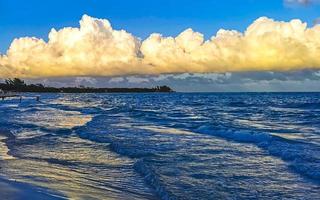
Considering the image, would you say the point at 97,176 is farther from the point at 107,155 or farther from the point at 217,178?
the point at 107,155

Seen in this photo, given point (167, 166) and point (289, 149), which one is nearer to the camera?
point (167, 166)

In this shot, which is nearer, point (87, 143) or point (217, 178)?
point (217, 178)

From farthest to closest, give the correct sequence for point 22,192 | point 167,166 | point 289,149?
point 289,149 → point 167,166 → point 22,192

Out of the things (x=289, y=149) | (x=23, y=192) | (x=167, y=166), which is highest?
(x=289, y=149)

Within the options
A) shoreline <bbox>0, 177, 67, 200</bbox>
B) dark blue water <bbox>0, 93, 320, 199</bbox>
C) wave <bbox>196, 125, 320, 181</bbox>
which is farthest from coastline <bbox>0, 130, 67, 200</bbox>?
wave <bbox>196, 125, 320, 181</bbox>

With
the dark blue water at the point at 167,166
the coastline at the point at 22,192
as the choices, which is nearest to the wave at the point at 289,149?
the dark blue water at the point at 167,166

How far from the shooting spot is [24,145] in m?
21.2

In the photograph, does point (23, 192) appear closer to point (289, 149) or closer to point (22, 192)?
point (22, 192)

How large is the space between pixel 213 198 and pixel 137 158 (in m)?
6.85

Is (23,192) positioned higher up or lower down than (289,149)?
lower down

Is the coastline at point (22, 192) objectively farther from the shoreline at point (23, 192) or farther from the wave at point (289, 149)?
the wave at point (289, 149)

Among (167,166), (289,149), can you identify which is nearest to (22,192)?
(167,166)

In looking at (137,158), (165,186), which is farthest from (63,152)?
(165,186)

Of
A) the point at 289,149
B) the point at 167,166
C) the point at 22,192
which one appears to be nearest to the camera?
the point at 22,192
